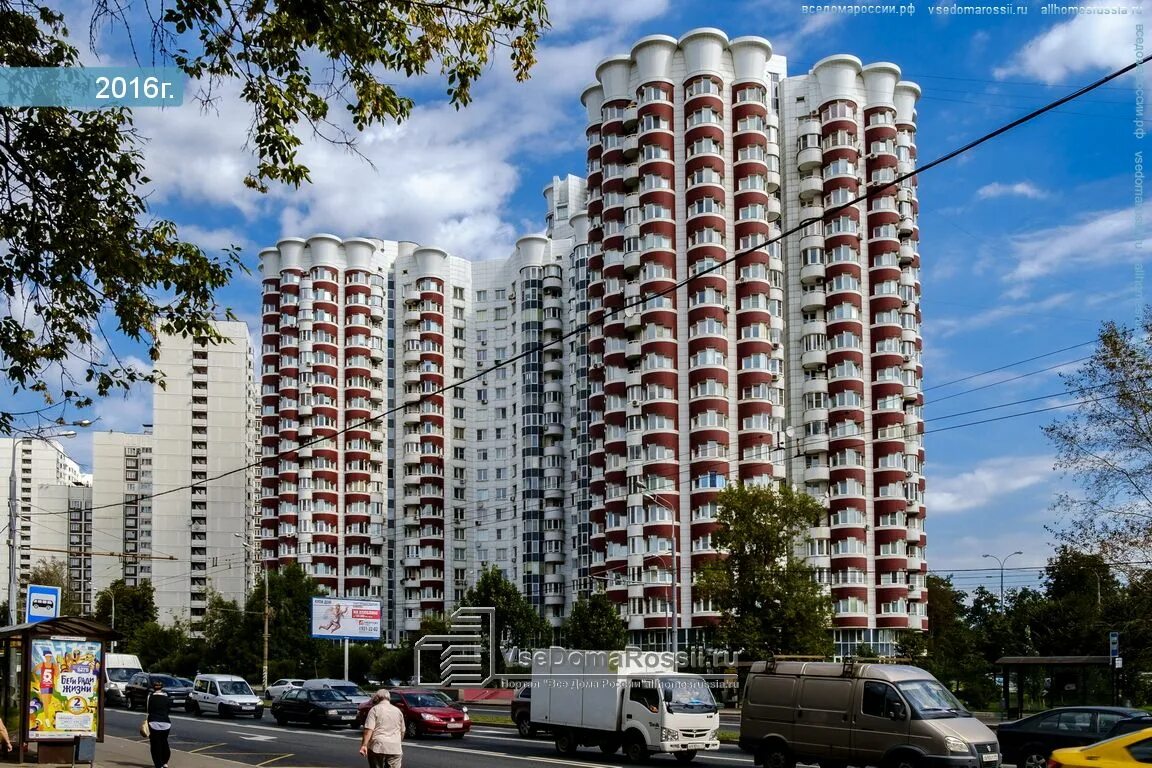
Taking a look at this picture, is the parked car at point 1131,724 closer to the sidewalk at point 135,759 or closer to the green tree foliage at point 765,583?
the sidewalk at point 135,759

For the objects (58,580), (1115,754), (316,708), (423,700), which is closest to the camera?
(1115,754)

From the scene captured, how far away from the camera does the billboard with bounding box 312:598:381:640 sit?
246 feet

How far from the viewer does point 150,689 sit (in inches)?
2130

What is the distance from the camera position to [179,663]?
104 metres

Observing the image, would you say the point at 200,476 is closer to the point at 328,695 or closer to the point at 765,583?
the point at 765,583

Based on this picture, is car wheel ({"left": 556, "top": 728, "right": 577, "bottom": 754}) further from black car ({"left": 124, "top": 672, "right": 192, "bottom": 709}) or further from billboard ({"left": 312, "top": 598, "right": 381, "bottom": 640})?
billboard ({"left": 312, "top": 598, "right": 381, "bottom": 640})

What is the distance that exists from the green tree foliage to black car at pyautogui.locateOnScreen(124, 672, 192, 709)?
952 inches

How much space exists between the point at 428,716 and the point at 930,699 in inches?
728

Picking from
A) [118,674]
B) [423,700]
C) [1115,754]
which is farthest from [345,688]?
[1115,754]

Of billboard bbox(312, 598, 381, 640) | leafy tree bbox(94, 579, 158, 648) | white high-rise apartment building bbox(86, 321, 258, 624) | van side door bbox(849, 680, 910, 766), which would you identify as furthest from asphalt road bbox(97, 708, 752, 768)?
white high-rise apartment building bbox(86, 321, 258, 624)

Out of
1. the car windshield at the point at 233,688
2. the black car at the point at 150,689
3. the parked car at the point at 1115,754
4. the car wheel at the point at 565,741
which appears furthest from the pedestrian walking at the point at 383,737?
the black car at the point at 150,689

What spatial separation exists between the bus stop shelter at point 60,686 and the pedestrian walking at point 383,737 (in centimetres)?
824

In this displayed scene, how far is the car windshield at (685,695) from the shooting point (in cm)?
2845

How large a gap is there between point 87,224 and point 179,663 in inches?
3770
